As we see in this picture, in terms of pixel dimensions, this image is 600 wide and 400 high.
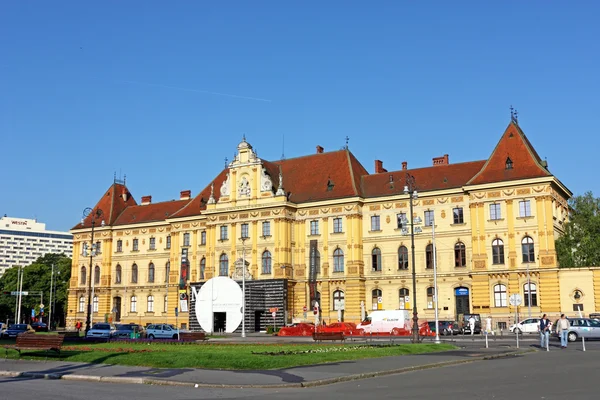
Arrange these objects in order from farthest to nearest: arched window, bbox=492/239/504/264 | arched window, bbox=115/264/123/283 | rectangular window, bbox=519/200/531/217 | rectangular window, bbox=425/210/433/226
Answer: arched window, bbox=115/264/123/283 → rectangular window, bbox=425/210/433/226 → arched window, bbox=492/239/504/264 → rectangular window, bbox=519/200/531/217

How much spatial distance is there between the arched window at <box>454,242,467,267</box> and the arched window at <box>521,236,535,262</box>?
5811 mm

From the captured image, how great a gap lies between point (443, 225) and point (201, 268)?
1162 inches

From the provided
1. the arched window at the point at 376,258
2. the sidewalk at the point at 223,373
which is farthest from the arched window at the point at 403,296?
the sidewalk at the point at 223,373

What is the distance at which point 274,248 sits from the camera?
71.9 meters

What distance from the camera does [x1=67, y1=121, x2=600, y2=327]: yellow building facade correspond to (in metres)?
61.5

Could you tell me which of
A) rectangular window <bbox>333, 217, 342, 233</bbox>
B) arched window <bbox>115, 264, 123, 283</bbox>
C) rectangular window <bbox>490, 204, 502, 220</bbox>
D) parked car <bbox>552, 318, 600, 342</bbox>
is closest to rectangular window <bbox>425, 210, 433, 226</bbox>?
rectangular window <bbox>490, 204, 502, 220</bbox>

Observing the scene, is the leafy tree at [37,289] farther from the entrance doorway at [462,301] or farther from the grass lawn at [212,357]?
the grass lawn at [212,357]

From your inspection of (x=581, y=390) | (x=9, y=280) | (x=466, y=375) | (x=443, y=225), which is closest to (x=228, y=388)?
(x=466, y=375)

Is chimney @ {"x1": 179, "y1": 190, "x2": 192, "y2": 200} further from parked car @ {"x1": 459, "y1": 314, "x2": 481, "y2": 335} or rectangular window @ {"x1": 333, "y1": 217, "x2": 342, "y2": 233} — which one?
parked car @ {"x1": 459, "y1": 314, "x2": 481, "y2": 335}

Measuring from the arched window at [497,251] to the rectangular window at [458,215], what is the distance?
164 inches

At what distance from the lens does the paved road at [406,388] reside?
1584 centimetres

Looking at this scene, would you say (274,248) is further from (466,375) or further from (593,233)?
(466,375)

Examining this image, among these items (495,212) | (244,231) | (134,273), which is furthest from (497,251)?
(134,273)

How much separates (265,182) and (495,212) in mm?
25140
